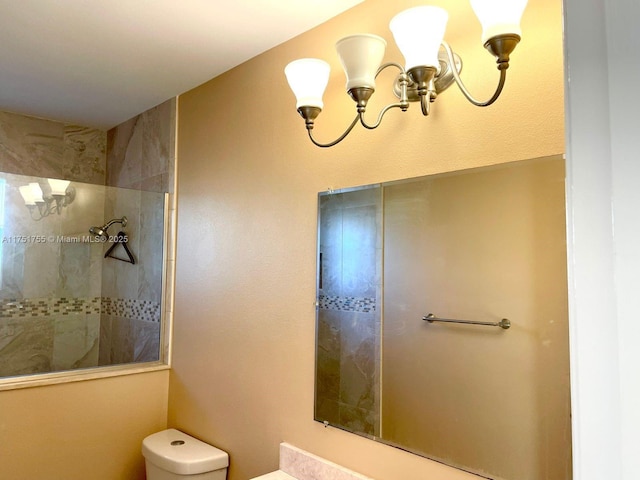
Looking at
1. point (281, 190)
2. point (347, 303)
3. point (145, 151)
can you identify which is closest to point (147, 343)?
point (145, 151)

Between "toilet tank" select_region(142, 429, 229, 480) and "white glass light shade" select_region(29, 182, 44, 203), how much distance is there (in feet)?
4.24

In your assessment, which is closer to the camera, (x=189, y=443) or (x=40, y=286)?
(x=189, y=443)

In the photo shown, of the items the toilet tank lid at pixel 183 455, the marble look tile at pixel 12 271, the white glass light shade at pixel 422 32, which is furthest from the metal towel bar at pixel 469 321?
the marble look tile at pixel 12 271

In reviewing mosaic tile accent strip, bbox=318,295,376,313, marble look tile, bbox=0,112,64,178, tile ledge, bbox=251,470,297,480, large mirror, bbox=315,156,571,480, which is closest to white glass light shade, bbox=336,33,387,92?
large mirror, bbox=315,156,571,480

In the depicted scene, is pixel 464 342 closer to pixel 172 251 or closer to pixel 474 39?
pixel 474 39

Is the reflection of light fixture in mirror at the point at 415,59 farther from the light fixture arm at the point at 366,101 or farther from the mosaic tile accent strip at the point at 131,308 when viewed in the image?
the mosaic tile accent strip at the point at 131,308

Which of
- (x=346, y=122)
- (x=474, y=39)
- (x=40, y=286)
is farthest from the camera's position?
(x=40, y=286)

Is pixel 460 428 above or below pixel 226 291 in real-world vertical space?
below

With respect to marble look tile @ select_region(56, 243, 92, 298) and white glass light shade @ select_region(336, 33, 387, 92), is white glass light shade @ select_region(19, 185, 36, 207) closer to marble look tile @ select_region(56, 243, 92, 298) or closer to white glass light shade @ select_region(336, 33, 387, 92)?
marble look tile @ select_region(56, 243, 92, 298)

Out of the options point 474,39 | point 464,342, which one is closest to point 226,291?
point 464,342

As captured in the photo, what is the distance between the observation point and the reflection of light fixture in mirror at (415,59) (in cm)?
106

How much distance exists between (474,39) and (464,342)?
852mm

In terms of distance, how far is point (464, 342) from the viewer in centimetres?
131

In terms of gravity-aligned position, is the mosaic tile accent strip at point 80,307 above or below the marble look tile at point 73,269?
below
